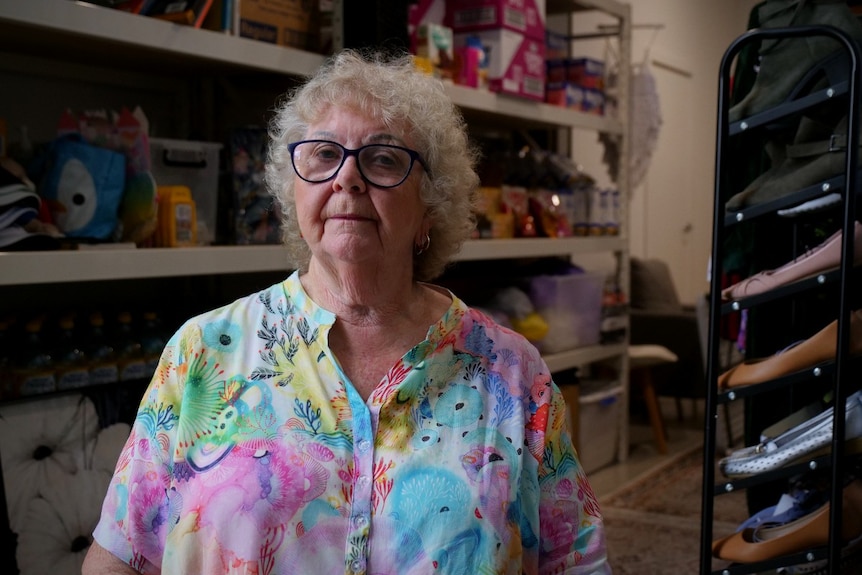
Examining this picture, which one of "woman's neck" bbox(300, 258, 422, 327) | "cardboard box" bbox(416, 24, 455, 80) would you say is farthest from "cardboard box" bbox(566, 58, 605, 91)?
"woman's neck" bbox(300, 258, 422, 327)

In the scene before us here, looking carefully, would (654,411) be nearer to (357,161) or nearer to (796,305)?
(796,305)

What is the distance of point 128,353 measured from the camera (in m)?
2.31

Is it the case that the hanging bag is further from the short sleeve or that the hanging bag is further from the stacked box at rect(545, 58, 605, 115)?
the stacked box at rect(545, 58, 605, 115)

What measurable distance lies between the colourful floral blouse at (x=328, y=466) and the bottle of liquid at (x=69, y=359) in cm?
90

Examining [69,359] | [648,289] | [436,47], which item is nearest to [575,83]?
[436,47]

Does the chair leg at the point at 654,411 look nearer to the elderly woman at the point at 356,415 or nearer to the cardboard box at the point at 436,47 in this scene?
the cardboard box at the point at 436,47

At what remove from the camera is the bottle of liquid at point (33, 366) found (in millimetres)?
2098

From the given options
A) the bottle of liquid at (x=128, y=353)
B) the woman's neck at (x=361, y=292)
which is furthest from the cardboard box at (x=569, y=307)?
the woman's neck at (x=361, y=292)

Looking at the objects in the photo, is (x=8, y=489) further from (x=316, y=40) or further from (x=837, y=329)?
(x=837, y=329)

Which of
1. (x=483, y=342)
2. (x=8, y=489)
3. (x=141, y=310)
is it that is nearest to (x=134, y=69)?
(x=141, y=310)

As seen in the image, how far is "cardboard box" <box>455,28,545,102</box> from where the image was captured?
354 centimetres

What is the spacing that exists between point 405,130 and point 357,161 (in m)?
0.10

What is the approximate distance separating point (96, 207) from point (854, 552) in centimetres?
187

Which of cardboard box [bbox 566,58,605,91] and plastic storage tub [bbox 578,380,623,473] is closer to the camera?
cardboard box [bbox 566,58,605,91]
